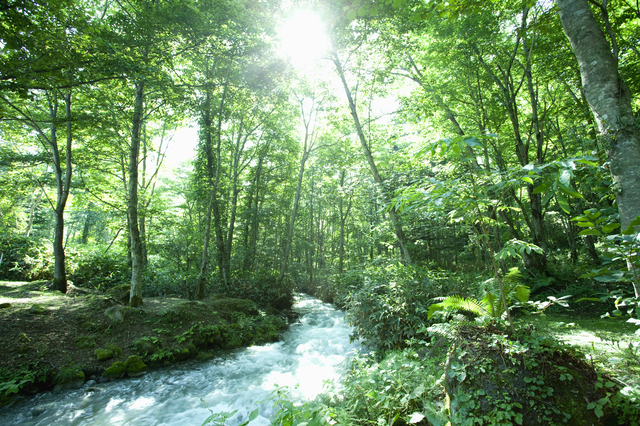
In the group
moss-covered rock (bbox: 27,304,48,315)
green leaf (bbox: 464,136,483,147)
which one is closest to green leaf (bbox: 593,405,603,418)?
green leaf (bbox: 464,136,483,147)

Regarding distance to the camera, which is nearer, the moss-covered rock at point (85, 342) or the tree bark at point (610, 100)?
the tree bark at point (610, 100)

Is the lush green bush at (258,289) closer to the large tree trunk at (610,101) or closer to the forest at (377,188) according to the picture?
the forest at (377,188)

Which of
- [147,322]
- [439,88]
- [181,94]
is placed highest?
[439,88]

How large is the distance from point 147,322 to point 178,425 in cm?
363

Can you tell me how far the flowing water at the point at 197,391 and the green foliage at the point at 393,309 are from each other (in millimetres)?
1014

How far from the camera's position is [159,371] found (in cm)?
619

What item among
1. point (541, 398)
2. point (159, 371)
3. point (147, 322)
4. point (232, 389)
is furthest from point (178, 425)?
point (541, 398)

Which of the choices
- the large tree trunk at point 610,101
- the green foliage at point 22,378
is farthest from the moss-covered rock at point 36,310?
the large tree trunk at point 610,101

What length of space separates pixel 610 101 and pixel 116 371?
9050 mm

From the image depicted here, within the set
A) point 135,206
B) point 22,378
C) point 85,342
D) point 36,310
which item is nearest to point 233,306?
point 85,342

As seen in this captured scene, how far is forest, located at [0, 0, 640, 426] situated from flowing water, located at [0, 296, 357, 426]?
45 cm

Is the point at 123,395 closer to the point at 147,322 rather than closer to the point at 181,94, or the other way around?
the point at 147,322

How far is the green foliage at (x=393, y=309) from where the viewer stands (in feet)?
15.9

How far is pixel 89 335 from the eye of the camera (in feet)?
20.4
